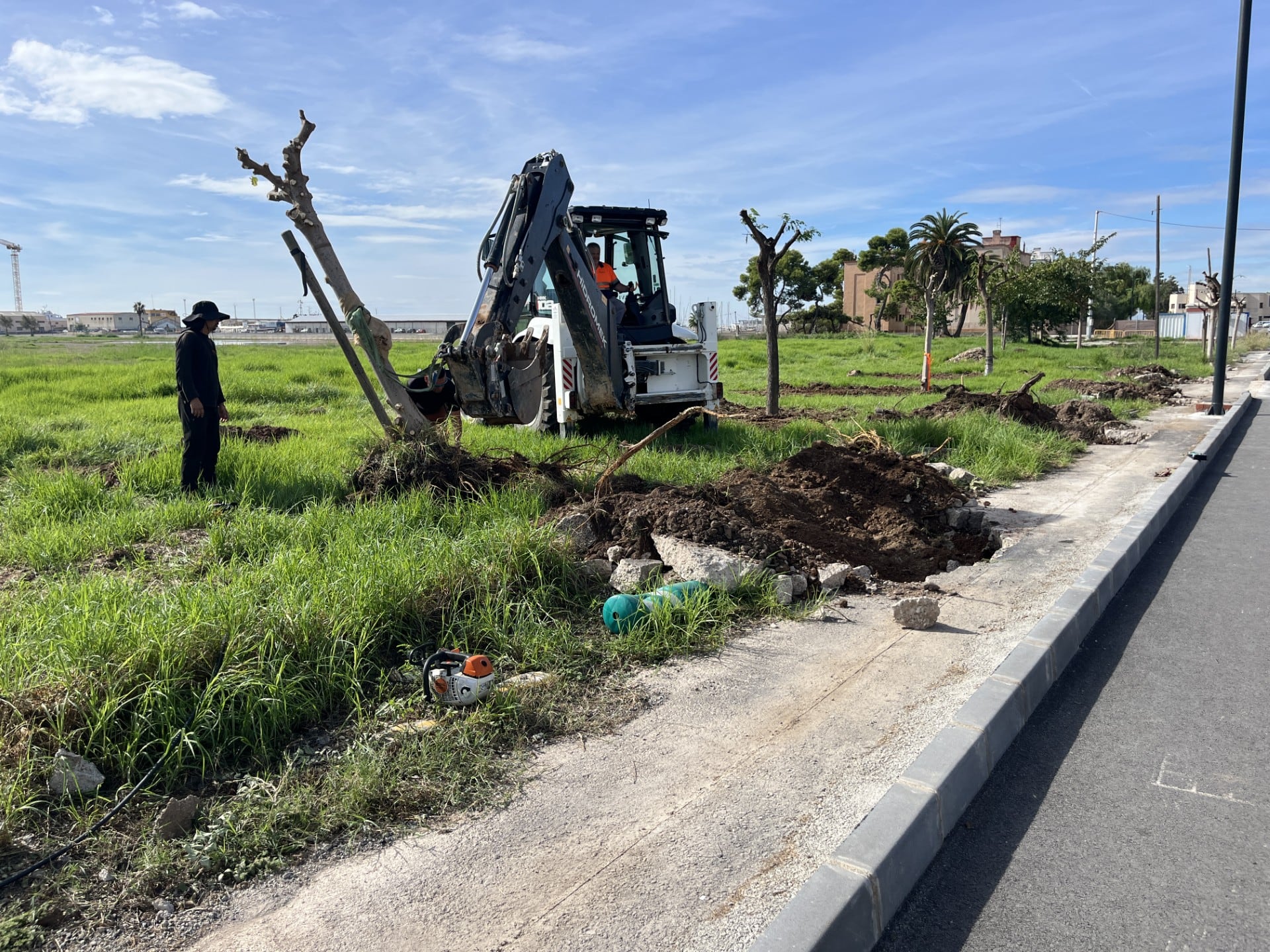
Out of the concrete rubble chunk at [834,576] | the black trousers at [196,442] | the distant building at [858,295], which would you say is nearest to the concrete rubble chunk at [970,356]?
the concrete rubble chunk at [834,576]

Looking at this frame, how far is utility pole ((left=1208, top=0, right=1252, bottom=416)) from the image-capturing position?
532 inches

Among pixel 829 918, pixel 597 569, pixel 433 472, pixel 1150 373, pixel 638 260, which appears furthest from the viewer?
pixel 1150 373

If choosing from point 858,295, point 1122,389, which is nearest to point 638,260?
point 1122,389

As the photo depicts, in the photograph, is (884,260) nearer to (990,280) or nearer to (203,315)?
(990,280)

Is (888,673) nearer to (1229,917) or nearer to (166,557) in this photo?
(1229,917)

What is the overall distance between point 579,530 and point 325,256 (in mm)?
3599

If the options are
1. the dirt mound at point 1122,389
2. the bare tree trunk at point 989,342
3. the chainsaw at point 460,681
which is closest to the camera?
the chainsaw at point 460,681

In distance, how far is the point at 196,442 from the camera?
7.93 m

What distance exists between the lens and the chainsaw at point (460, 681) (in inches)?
153

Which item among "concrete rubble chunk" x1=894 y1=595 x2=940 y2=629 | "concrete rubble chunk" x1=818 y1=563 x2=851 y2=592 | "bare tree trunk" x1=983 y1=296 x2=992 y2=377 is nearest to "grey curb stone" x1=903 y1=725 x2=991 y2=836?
"concrete rubble chunk" x1=894 y1=595 x2=940 y2=629

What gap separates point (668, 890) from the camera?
2.71m

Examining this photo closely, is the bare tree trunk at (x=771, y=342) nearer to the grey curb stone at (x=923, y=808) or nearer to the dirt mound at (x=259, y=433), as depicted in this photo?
the dirt mound at (x=259, y=433)

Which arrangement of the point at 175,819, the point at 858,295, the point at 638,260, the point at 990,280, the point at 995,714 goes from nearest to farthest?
the point at 175,819 < the point at 995,714 < the point at 638,260 < the point at 990,280 < the point at 858,295

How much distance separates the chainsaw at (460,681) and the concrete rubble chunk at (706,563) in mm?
1762
